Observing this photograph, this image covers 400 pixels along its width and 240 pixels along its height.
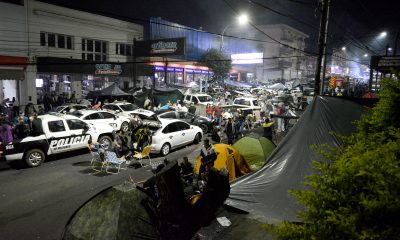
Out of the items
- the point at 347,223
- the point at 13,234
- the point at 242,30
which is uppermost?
the point at 242,30

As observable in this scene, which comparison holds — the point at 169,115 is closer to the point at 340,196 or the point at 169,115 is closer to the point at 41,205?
the point at 41,205

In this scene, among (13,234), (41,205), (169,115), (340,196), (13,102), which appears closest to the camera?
(340,196)

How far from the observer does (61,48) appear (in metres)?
28.8

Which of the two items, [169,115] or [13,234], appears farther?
[169,115]

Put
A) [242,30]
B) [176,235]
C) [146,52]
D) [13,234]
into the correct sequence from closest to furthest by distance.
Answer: [176,235] → [13,234] → [146,52] → [242,30]

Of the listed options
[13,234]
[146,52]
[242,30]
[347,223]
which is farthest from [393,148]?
[242,30]

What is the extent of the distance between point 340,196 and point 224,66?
46.8m

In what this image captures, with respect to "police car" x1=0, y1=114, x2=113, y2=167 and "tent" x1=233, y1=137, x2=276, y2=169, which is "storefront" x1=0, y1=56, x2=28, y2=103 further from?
"tent" x1=233, y1=137, x2=276, y2=169

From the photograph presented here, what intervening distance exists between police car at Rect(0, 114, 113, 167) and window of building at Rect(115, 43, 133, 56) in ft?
71.2

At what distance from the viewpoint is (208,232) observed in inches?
289

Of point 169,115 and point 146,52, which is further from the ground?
point 146,52

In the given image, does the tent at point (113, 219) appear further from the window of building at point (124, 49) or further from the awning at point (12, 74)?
the window of building at point (124, 49)

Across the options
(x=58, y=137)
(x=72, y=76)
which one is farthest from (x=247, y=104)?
(x=72, y=76)

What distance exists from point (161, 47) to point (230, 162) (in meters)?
22.9
